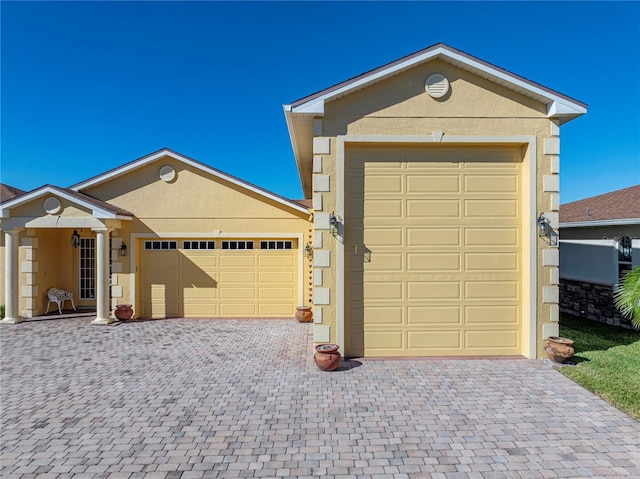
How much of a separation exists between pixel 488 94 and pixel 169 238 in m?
9.77

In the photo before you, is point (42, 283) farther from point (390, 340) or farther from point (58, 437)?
point (390, 340)

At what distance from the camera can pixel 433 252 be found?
710cm

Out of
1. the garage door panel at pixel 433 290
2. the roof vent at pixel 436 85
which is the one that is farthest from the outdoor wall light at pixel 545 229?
the roof vent at pixel 436 85

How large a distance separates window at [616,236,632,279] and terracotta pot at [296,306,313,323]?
353 inches

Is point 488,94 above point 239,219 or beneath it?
above

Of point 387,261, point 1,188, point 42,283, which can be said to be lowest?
point 42,283

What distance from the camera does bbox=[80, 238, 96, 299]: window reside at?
12141 mm

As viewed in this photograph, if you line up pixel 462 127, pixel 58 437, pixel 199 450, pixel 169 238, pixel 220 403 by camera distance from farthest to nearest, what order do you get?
1. pixel 169 238
2. pixel 462 127
3. pixel 220 403
4. pixel 58 437
5. pixel 199 450

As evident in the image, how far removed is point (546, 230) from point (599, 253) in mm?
5494

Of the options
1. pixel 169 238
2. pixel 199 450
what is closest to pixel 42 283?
pixel 169 238

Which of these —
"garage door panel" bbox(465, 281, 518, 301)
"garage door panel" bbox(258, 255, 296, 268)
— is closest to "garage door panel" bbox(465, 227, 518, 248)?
"garage door panel" bbox(465, 281, 518, 301)

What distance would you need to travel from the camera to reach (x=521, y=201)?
7.08 m

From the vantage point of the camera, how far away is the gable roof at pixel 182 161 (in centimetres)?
1108

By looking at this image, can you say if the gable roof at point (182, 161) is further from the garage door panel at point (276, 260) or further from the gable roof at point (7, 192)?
the gable roof at point (7, 192)
